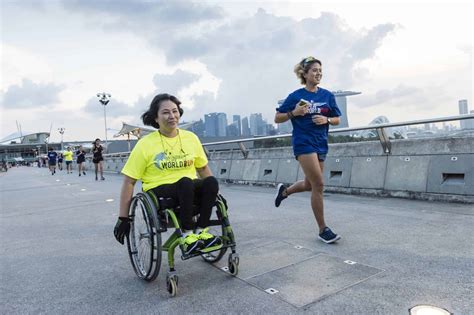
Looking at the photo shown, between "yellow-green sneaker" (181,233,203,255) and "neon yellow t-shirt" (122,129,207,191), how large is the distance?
58 centimetres

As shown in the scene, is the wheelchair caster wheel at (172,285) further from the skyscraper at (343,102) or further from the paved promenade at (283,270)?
the skyscraper at (343,102)

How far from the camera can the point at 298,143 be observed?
416 cm

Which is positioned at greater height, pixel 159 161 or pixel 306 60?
pixel 306 60

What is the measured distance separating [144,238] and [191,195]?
65cm

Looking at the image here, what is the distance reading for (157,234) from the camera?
2.86 metres

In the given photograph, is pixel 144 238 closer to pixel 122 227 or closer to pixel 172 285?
pixel 122 227

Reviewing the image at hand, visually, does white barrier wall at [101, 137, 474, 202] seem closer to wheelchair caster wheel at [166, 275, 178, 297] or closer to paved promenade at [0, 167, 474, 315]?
paved promenade at [0, 167, 474, 315]

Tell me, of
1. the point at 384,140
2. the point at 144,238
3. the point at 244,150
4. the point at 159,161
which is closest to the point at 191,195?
the point at 159,161

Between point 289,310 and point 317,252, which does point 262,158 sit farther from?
point 289,310

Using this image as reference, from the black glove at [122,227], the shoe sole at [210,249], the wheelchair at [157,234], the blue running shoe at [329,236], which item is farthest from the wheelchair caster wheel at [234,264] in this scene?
the blue running shoe at [329,236]

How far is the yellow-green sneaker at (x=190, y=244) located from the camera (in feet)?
9.38

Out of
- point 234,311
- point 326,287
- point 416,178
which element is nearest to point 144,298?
point 234,311

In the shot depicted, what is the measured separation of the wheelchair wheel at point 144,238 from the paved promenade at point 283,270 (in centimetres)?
15

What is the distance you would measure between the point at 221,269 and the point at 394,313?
1.57 metres
